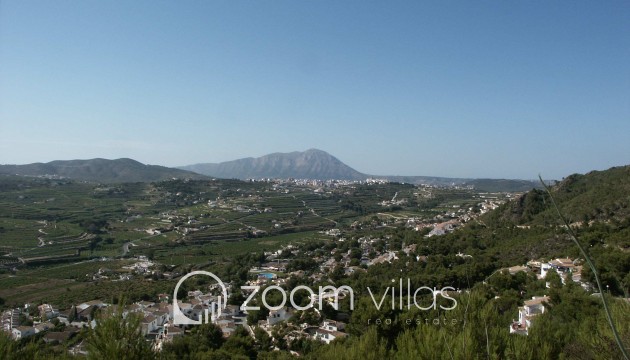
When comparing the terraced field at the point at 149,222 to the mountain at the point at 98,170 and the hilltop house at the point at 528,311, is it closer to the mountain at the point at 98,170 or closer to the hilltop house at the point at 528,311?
the hilltop house at the point at 528,311

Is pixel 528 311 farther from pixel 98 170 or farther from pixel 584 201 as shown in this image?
pixel 98 170

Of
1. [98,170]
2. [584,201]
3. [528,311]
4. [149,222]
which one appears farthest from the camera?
[98,170]

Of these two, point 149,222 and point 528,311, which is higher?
point 528,311

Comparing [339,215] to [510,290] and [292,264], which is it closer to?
[292,264]

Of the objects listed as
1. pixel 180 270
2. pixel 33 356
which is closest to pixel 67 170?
pixel 180 270

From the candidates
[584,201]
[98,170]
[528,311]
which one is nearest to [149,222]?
[584,201]

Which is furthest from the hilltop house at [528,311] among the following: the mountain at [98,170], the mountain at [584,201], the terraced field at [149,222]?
the mountain at [98,170]

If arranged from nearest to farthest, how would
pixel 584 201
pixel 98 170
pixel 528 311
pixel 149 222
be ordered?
pixel 528 311
pixel 584 201
pixel 149 222
pixel 98 170

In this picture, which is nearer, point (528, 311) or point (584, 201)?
point (528, 311)
